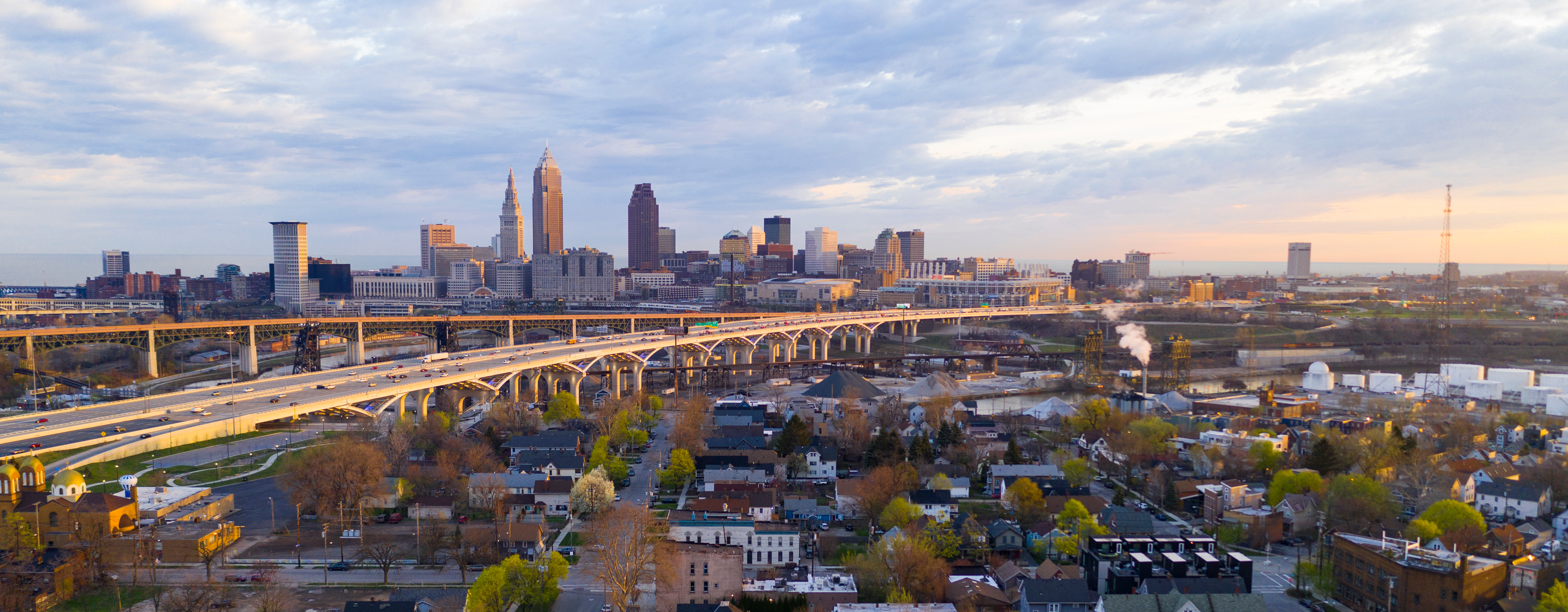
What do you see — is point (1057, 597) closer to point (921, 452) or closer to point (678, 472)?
point (921, 452)

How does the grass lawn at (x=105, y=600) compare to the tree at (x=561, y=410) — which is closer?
the grass lawn at (x=105, y=600)

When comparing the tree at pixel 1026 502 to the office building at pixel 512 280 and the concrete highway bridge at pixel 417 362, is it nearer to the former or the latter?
the concrete highway bridge at pixel 417 362

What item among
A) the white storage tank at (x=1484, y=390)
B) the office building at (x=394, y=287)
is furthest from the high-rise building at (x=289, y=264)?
the white storage tank at (x=1484, y=390)

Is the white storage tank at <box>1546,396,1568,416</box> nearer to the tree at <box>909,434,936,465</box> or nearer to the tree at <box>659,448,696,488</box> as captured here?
the tree at <box>909,434,936,465</box>

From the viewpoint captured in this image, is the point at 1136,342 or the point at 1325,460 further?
the point at 1136,342

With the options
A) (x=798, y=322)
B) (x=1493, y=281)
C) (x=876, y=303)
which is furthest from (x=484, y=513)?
(x=1493, y=281)

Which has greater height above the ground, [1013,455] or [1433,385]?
[1013,455]

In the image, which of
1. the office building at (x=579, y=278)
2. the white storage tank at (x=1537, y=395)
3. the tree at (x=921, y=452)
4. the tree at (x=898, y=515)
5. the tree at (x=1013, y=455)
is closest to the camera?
the tree at (x=898, y=515)

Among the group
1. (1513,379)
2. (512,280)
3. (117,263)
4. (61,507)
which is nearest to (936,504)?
(61,507)
